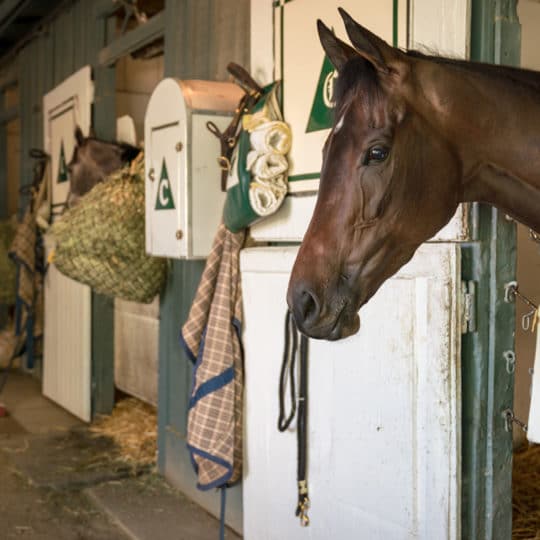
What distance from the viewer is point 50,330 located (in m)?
4.76

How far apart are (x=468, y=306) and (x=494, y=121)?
590 millimetres

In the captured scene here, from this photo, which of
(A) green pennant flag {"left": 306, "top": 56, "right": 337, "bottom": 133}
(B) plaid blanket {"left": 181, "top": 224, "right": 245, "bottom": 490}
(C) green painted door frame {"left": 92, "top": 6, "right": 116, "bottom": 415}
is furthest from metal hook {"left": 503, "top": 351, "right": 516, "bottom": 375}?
(C) green painted door frame {"left": 92, "top": 6, "right": 116, "bottom": 415}

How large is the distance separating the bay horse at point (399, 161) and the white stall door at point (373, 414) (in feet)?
1.48

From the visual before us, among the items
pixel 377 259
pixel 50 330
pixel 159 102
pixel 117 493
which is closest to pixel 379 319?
pixel 377 259

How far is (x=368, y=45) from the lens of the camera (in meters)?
1.20

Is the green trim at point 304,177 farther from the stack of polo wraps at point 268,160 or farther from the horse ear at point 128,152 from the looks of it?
the horse ear at point 128,152

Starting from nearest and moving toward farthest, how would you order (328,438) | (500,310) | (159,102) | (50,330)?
(500,310) → (328,438) → (159,102) → (50,330)

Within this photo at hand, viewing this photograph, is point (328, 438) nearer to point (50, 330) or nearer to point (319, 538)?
point (319, 538)

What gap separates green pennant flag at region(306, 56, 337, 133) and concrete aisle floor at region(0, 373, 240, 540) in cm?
166

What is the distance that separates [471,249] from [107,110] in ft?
9.75

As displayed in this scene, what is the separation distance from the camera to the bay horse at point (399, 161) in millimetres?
1242

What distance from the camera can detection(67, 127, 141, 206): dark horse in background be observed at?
367 centimetres

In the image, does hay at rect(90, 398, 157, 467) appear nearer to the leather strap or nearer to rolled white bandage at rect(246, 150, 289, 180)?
the leather strap

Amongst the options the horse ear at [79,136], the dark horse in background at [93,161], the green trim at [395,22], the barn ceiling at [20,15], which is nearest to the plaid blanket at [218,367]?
the green trim at [395,22]
